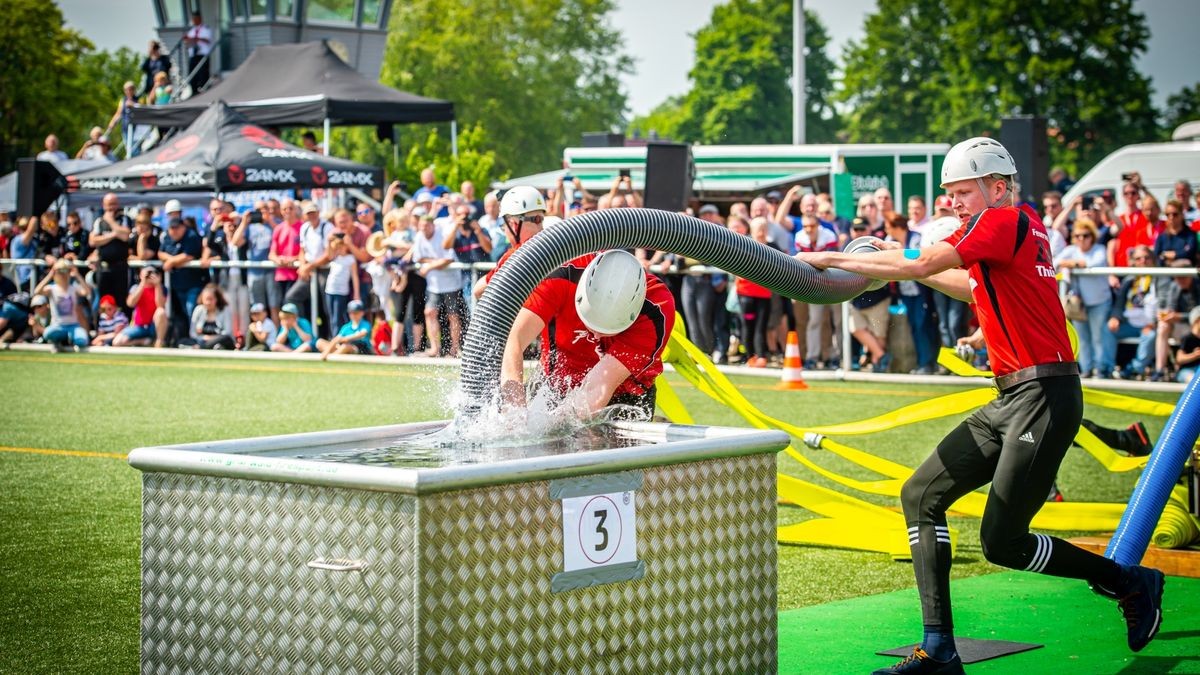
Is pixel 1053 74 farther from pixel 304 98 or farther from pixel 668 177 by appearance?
pixel 668 177

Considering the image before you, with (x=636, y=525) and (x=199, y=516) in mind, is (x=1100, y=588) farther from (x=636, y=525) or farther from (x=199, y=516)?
(x=199, y=516)

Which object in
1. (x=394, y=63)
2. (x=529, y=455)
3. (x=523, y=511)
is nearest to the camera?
(x=523, y=511)

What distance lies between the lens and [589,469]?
4363 mm

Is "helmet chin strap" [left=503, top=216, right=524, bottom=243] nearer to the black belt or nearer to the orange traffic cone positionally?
the black belt

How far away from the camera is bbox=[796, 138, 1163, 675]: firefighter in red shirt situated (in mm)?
5480

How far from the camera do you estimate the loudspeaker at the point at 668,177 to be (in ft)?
59.0

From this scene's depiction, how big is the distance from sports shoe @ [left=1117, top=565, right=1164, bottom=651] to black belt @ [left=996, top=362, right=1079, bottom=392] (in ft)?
3.11

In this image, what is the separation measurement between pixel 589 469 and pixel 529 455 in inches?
23.0

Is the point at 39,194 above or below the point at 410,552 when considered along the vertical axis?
above

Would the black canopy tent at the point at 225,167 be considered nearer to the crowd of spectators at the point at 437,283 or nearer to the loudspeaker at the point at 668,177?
the crowd of spectators at the point at 437,283

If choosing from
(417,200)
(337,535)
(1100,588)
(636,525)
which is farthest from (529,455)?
(417,200)

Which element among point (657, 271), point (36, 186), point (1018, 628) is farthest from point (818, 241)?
point (36, 186)

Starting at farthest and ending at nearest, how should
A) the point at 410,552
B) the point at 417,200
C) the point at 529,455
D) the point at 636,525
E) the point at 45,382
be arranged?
the point at 417,200 → the point at 45,382 → the point at 529,455 → the point at 636,525 → the point at 410,552

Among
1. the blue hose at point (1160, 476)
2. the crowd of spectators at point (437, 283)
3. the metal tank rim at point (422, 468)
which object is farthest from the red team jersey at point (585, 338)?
the crowd of spectators at point (437, 283)
